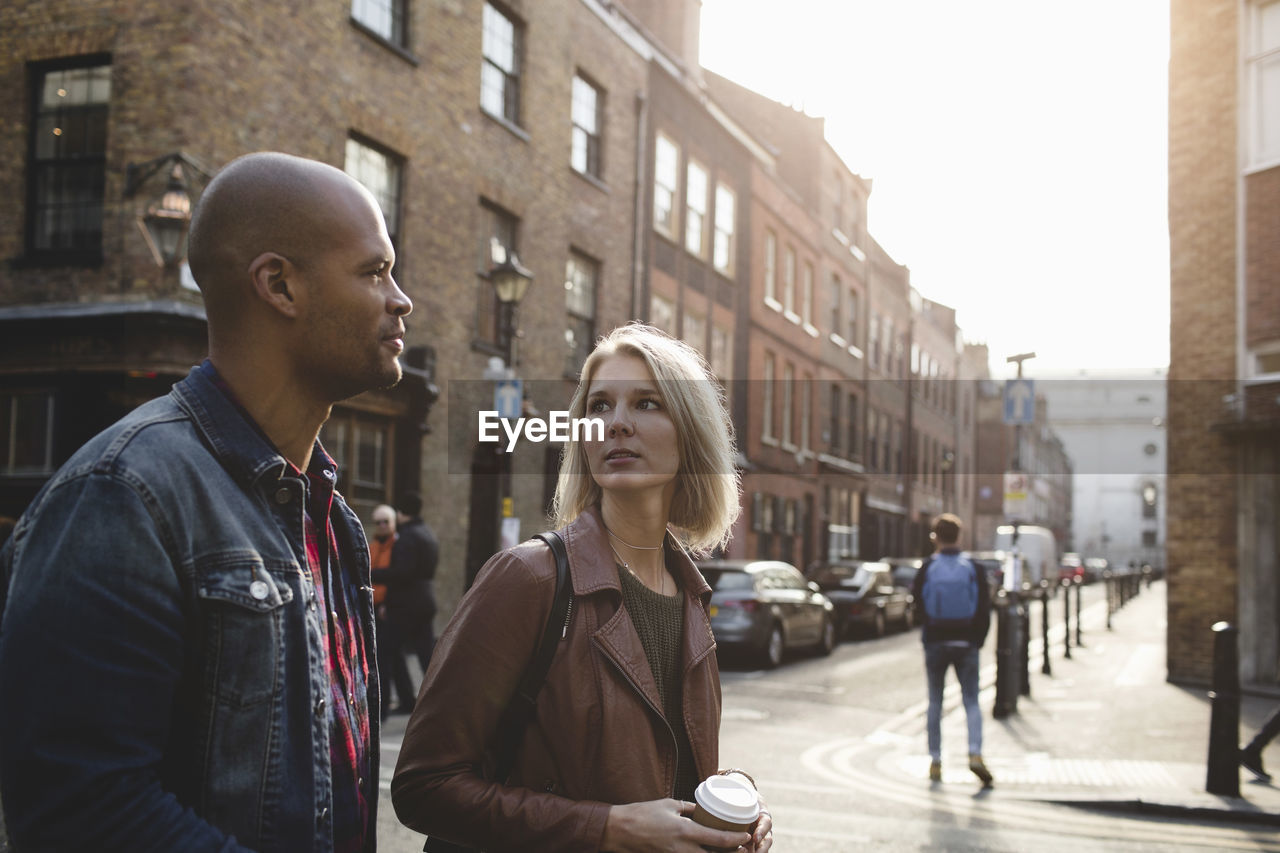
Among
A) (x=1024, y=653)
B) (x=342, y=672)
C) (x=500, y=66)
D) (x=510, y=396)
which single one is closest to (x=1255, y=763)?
(x=1024, y=653)

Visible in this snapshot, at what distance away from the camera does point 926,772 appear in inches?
365

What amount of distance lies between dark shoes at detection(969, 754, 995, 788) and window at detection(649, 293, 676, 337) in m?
15.7

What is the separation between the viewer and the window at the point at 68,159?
13.0 meters

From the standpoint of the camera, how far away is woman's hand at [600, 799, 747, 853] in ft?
7.24

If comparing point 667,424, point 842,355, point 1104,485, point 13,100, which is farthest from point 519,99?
point 1104,485

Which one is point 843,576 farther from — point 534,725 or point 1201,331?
point 534,725

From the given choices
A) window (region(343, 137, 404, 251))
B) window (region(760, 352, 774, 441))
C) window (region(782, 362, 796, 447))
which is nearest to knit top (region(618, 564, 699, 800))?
window (region(343, 137, 404, 251))

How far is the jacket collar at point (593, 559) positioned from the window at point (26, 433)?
1187cm

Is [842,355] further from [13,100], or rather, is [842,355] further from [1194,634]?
[13,100]

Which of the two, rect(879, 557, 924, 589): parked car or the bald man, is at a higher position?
the bald man

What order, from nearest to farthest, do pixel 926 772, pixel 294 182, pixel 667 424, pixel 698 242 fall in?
1. pixel 294 182
2. pixel 667 424
3. pixel 926 772
4. pixel 698 242

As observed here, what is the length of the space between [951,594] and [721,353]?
19481 mm

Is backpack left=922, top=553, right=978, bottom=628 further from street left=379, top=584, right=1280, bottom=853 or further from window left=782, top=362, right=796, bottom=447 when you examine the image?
window left=782, top=362, right=796, bottom=447

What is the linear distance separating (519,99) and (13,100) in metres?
7.84
